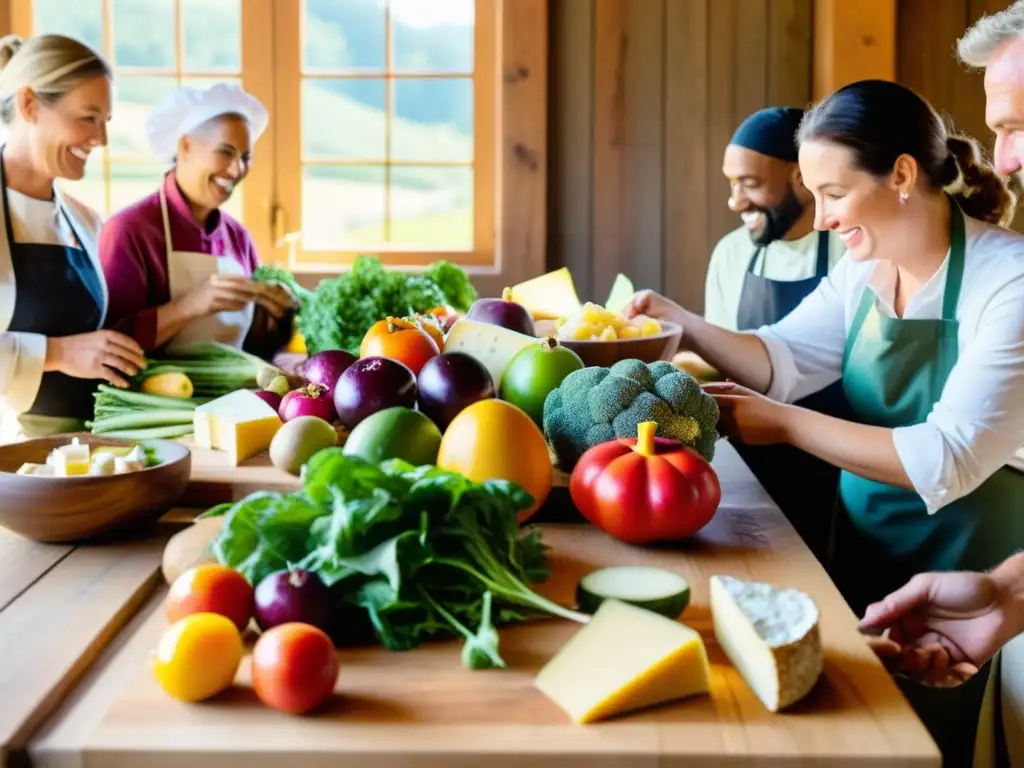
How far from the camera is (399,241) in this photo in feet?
13.7

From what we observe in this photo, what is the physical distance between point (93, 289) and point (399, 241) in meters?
1.58

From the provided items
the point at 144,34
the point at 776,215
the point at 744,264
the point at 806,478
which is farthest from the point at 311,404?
the point at 144,34

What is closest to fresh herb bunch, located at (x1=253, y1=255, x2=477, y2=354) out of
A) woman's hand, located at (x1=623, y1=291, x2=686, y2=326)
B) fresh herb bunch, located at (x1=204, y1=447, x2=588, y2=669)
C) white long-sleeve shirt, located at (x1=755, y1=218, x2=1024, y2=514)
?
woman's hand, located at (x1=623, y1=291, x2=686, y2=326)

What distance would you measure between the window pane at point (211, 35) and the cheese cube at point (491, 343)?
8.06 ft

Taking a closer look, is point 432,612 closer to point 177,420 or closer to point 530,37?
point 177,420

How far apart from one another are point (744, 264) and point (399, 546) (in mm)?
2374

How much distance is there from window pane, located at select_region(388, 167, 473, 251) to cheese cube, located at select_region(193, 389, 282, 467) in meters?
2.32

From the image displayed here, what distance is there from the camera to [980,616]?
4.75ft

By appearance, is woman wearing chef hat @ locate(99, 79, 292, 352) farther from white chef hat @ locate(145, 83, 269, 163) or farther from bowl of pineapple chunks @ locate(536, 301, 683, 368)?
bowl of pineapple chunks @ locate(536, 301, 683, 368)

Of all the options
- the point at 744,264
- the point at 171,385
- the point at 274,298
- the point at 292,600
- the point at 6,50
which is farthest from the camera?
the point at 744,264

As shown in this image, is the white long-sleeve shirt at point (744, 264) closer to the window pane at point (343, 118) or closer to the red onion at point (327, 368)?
the red onion at point (327, 368)

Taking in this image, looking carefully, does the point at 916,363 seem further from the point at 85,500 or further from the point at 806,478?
the point at 85,500

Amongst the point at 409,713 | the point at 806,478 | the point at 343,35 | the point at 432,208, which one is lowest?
the point at 806,478

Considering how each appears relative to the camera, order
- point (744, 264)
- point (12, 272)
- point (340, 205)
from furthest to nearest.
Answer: point (340, 205)
point (744, 264)
point (12, 272)
